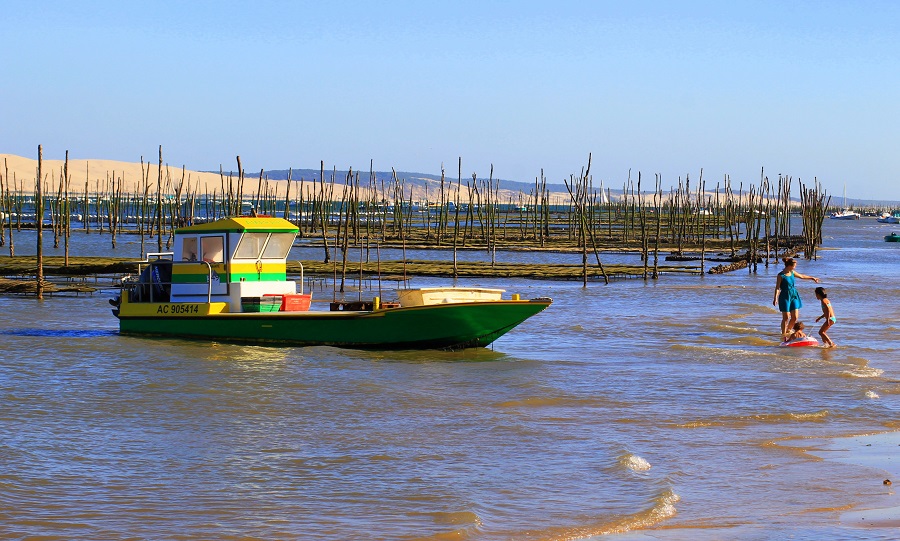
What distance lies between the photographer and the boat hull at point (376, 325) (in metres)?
18.1

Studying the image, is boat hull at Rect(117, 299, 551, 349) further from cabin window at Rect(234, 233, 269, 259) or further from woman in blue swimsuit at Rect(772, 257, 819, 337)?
woman in blue swimsuit at Rect(772, 257, 819, 337)

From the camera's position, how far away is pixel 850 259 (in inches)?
2368

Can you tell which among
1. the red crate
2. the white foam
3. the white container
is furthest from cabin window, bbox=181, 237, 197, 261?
the white foam

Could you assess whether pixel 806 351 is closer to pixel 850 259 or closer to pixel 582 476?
pixel 582 476

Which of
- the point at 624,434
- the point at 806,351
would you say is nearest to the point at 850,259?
the point at 806,351

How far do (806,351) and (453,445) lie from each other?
987cm

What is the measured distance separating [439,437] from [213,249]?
867 cm

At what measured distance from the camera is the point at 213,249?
63.6 ft

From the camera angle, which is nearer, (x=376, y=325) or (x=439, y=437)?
(x=439, y=437)

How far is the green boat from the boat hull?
16 mm

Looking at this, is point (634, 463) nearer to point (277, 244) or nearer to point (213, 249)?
point (277, 244)

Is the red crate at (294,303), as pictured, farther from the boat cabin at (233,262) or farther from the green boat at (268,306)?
the boat cabin at (233,262)

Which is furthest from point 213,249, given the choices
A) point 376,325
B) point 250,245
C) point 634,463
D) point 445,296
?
point 634,463

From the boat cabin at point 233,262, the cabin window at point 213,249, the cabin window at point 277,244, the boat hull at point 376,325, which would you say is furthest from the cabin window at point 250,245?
A: the boat hull at point 376,325
